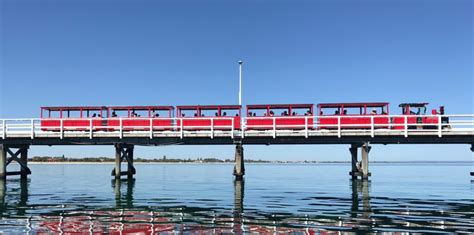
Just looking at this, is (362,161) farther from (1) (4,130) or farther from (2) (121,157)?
(1) (4,130)

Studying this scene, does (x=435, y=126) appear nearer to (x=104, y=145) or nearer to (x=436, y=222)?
(x=436, y=222)

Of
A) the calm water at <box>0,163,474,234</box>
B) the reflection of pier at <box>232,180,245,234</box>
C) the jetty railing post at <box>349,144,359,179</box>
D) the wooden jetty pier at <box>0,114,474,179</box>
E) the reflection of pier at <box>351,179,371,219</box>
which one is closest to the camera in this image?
the reflection of pier at <box>232,180,245,234</box>

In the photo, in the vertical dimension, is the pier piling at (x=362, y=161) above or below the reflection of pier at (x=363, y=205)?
above

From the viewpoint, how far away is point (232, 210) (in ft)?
58.0

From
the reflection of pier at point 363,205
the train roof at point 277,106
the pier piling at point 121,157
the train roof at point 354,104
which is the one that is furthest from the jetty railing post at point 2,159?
the reflection of pier at point 363,205

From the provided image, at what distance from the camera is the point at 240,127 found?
101ft

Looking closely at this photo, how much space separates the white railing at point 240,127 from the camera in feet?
94.9

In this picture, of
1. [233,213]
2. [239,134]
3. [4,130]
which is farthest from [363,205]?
[4,130]

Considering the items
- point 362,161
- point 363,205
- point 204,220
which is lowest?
point 363,205

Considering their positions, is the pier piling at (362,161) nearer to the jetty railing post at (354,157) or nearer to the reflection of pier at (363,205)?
the jetty railing post at (354,157)

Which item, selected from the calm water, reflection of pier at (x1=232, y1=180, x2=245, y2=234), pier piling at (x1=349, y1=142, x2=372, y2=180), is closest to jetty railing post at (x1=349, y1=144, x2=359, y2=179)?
pier piling at (x1=349, y1=142, x2=372, y2=180)

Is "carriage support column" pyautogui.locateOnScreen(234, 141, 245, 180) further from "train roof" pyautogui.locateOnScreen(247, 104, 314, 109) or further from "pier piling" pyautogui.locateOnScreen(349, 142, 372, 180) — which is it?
"pier piling" pyautogui.locateOnScreen(349, 142, 372, 180)

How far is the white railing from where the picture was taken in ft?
94.9

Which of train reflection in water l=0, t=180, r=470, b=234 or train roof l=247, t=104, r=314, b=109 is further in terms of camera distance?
train roof l=247, t=104, r=314, b=109
